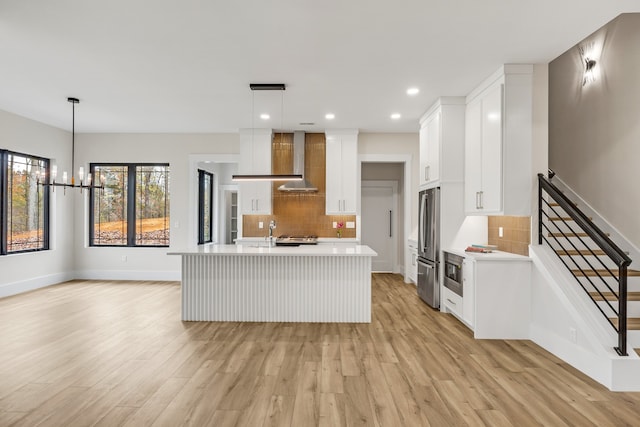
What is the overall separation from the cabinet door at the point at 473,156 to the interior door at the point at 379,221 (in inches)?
133

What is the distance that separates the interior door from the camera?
8414 mm

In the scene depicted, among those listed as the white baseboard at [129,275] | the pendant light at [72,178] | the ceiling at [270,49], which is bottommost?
the white baseboard at [129,275]

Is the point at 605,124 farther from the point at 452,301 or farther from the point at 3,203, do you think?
the point at 3,203

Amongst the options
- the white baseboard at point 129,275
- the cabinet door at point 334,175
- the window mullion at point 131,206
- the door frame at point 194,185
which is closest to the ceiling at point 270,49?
the cabinet door at point 334,175

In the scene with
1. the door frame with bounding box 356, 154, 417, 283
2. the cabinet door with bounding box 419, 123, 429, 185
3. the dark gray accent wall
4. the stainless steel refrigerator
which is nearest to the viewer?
the dark gray accent wall

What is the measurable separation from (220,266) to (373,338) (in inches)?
79.4

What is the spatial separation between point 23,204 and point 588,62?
8.73m

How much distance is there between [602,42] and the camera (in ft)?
14.9

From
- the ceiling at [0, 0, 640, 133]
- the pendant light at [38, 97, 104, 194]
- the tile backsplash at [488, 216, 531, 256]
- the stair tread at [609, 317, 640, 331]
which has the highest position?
the ceiling at [0, 0, 640, 133]

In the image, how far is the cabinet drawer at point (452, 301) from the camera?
4590 millimetres

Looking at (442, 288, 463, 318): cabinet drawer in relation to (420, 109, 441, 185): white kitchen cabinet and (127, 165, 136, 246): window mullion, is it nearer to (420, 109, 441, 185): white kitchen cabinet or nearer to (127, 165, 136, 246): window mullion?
(420, 109, 441, 185): white kitchen cabinet

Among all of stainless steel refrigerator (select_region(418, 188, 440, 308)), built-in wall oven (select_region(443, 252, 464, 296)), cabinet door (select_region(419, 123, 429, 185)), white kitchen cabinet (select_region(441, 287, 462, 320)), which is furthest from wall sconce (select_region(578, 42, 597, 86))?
white kitchen cabinet (select_region(441, 287, 462, 320))

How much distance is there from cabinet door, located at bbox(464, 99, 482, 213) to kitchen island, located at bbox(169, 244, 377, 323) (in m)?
1.51

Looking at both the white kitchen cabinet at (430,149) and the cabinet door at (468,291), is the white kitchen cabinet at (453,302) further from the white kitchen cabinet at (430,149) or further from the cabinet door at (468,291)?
the white kitchen cabinet at (430,149)
